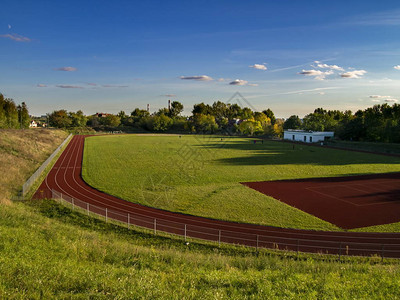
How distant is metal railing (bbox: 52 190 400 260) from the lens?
683 inches

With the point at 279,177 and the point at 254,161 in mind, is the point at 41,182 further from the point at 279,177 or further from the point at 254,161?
the point at 254,161

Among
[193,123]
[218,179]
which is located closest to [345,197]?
[218,179]

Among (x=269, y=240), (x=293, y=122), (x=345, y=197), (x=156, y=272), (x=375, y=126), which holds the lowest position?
(x=269, y=240)

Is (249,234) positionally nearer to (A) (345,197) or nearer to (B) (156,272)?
(B) (156,272)

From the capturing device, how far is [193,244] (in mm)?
18016

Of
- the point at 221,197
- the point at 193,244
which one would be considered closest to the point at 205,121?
the point at 221,197

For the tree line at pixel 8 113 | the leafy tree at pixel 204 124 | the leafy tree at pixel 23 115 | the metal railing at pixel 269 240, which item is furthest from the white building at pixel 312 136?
the leafy tree at pixel 23 115

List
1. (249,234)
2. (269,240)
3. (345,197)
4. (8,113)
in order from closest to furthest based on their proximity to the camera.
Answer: (269,240), (249,234), (345,197), (8,113)

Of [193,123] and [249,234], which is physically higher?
[193,123]

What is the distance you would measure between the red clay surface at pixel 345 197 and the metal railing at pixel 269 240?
3.54 m

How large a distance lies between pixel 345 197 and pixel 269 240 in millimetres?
15377

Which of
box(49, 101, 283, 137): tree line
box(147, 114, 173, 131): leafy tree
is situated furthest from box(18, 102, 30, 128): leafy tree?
box(147, 114, 173, 131): leafy tree

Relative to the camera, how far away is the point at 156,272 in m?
12.1

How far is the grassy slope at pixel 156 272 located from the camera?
9719 mm
